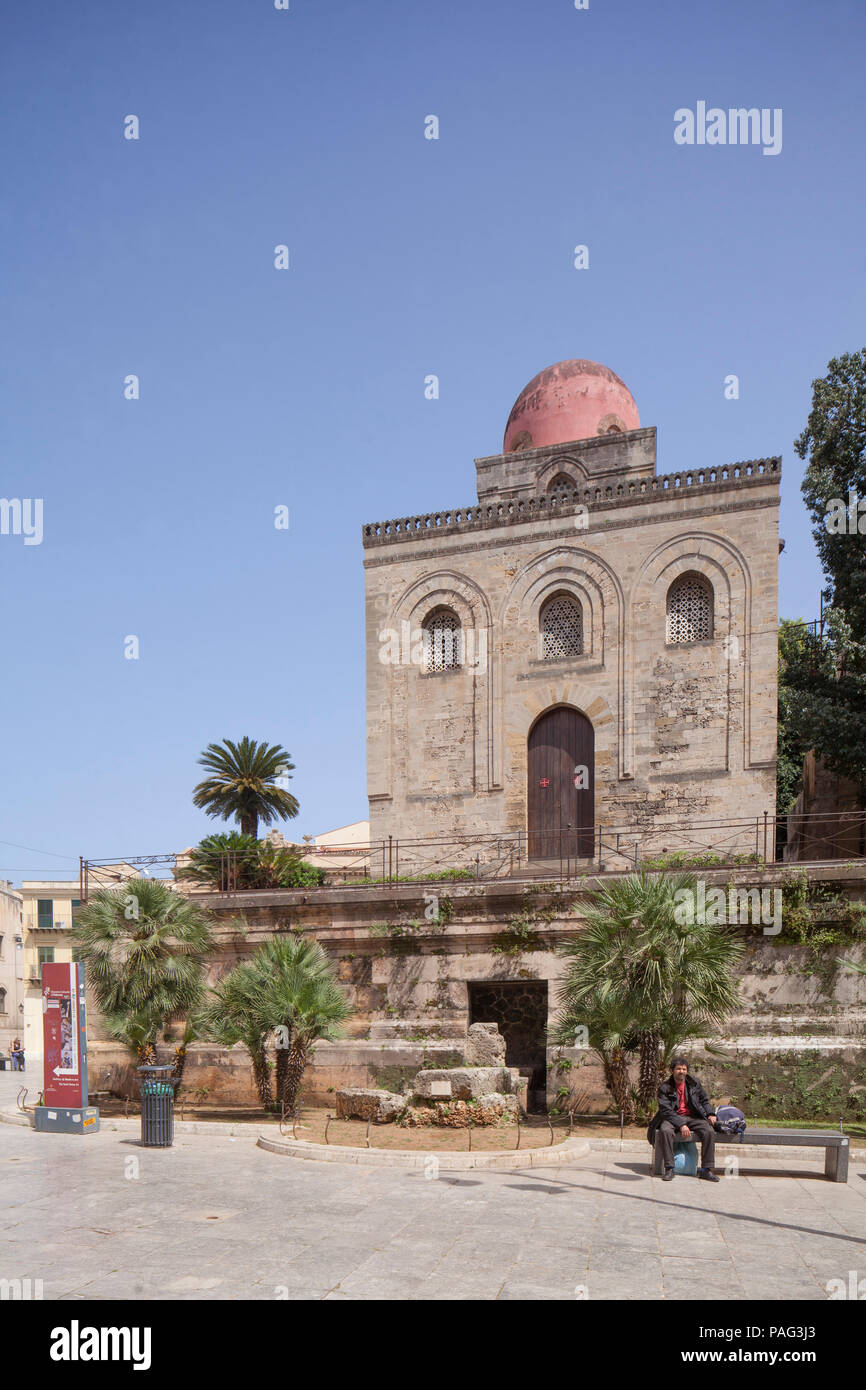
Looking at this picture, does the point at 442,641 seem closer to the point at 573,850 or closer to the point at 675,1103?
the point at 573,850

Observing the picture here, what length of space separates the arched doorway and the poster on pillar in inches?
464

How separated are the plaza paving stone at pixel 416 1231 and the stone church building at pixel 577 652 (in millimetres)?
11934

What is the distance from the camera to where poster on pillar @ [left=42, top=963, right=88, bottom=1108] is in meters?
15.6

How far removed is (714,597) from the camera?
23.9m

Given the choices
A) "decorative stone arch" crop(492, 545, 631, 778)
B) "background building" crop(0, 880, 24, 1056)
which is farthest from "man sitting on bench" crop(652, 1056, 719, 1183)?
"background building" crop(0, 880, 24, 1056)

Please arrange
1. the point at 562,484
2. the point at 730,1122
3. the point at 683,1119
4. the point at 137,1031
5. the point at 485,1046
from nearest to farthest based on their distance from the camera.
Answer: the point at 683,1119 < the point at 730,1122 < the point at 485,1046 < the point at 137,1031 < the point at 562,484

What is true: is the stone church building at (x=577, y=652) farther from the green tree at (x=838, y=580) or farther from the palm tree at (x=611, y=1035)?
the palm tree at (x=611, y=1035)

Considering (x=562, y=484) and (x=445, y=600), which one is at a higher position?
(x=562, y=484)

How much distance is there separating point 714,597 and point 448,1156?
1545 cm

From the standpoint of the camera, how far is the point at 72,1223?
30.7ft

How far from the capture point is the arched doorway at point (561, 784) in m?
24.4

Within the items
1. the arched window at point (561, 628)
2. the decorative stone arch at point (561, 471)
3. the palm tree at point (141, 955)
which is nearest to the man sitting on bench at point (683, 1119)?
the palm tree at point (141, 955)

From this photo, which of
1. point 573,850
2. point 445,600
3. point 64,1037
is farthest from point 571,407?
point 64,1037
